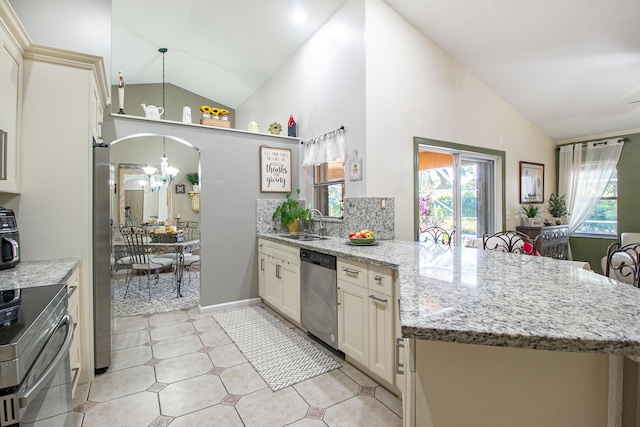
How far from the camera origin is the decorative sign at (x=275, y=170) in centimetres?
391

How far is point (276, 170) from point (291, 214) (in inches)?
25.8

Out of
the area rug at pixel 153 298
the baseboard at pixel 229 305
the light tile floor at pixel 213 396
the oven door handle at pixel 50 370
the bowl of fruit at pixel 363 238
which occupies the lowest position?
the light tile floor at pixel 213 396

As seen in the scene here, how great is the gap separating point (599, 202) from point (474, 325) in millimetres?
5871

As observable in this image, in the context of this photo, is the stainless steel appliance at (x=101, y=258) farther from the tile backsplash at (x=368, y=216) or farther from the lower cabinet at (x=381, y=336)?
the tile backsplash at (x=368, y=216)

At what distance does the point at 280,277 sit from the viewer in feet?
10.8

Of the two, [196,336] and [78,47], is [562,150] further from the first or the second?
[78,47]

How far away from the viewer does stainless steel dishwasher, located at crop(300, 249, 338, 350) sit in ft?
8.00

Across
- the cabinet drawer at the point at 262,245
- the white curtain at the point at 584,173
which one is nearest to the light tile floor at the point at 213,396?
the cabinet drawer at the point at 262,245

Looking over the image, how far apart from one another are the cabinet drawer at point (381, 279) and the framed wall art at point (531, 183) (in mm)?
3810

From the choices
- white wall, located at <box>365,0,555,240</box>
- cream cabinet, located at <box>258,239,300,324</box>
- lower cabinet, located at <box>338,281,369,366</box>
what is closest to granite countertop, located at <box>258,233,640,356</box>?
lower cabinet, located at <box>338,281,369,366</box>

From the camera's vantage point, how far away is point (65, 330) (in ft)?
4.38

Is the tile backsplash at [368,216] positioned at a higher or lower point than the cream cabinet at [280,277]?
higher

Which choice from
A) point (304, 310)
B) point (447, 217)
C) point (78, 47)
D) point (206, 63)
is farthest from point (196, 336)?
point (206, 63)

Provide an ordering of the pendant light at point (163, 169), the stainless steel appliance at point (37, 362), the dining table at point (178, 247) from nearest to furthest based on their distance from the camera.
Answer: the stainless steel appliance at point (37, 362) → the dining table at point (178, 247) → the pendant light at point (163, 169)
